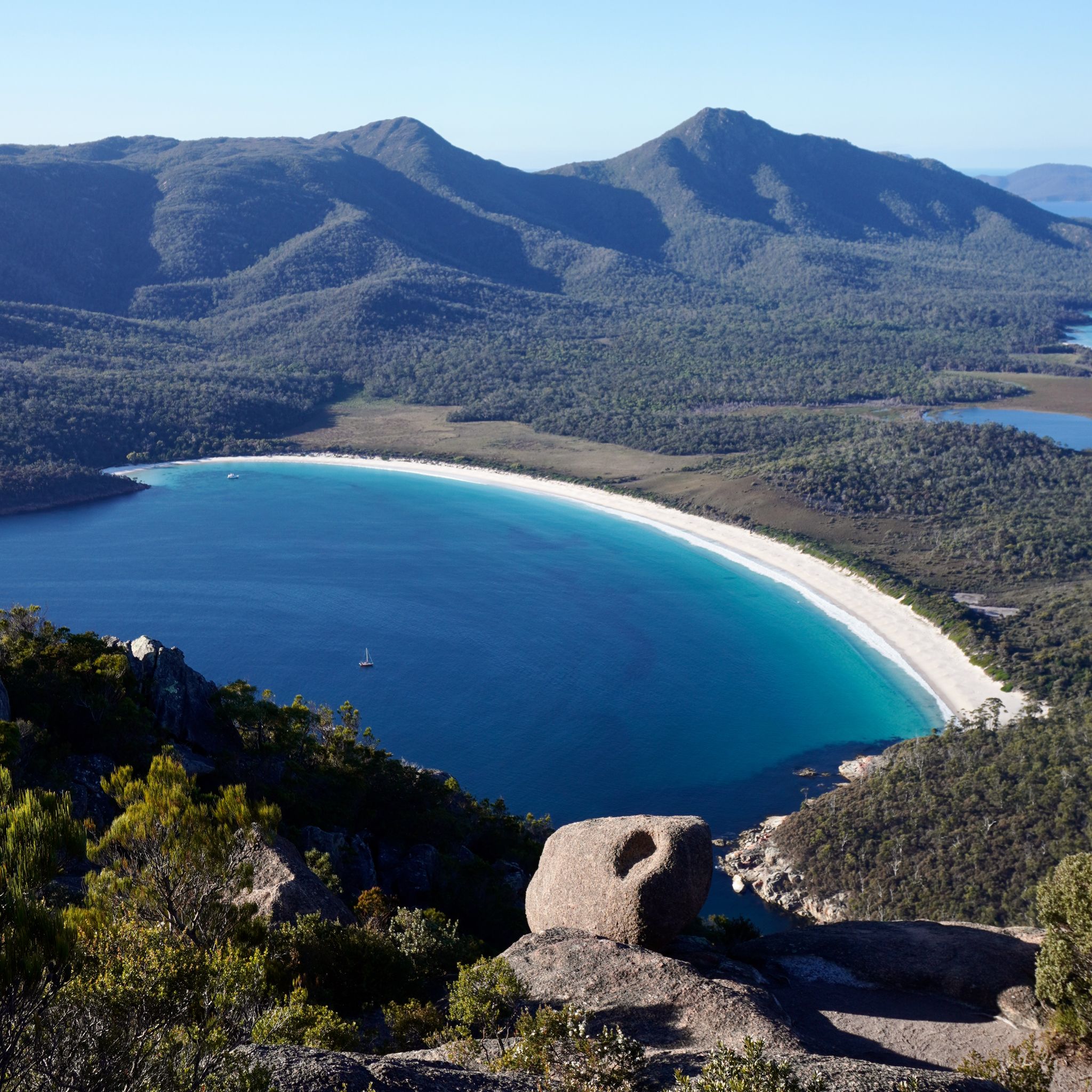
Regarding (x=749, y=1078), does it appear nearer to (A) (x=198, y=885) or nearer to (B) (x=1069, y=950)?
(A) (x=198, y=885)

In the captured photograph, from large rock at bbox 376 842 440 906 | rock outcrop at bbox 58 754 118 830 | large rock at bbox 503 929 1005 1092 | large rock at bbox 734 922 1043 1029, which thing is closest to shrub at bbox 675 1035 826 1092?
large rock at bbox 503 929 1005 1092

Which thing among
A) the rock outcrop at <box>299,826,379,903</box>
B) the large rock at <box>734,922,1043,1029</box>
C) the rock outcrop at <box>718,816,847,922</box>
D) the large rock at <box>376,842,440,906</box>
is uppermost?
the large rock at <box>734,922,1043,1029</box>

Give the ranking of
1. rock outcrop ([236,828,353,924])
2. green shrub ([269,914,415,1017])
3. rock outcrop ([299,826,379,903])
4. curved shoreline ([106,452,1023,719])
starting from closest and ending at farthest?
1. green shrub ([269,914,415,1017])
2. rock outcrop ([236,828,353,924])
3. rock outcrop ([299,826,379,903])
4. curved shoreline ([106,452,1023,719])

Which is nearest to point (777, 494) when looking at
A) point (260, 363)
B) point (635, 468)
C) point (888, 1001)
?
point (635, 468)

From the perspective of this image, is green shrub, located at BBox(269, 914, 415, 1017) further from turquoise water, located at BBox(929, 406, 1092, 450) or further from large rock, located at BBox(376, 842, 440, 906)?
turquoise water, located at BBox(929, 406, 1092, 450)

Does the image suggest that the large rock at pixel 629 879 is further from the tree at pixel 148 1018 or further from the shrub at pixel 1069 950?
the tree at pixel 148 1018

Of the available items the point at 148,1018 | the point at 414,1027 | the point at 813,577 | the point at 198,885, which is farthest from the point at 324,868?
the point at 813,577

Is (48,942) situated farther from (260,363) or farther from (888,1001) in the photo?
(260,363)
